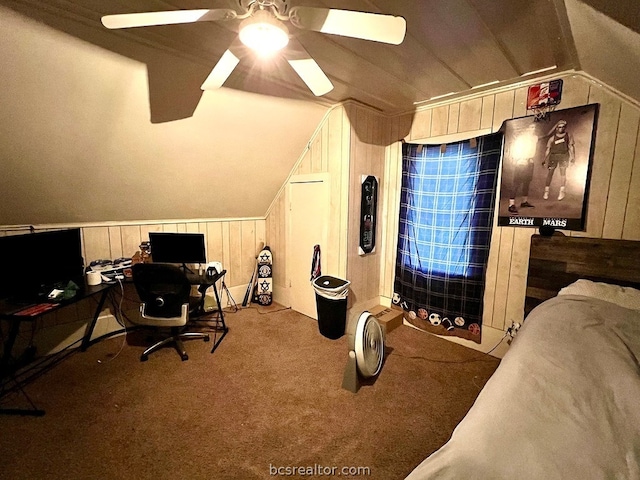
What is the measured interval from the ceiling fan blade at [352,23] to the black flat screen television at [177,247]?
2136 millimetres

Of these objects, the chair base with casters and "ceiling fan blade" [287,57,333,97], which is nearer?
"ceiling fan blade" [287,57,333,97]

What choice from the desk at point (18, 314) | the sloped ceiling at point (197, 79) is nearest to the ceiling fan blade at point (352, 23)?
the sloped ceiling at point (197, 79)

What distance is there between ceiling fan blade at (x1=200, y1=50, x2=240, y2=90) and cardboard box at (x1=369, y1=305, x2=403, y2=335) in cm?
246

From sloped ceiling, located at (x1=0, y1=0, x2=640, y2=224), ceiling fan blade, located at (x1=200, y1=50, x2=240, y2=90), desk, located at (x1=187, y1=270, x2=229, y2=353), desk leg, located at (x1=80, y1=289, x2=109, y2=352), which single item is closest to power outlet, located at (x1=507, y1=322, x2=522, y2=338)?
sloped ceiling, located at (x1=0, y1=0, x2=640, y2=224)

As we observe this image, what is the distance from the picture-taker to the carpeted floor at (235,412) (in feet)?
4.99

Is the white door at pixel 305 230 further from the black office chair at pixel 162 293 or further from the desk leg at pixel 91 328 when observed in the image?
the desk leg at pixel 91 328

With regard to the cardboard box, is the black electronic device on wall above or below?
above

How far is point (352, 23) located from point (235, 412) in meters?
2.20

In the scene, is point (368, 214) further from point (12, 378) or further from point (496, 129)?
point (12, 378)

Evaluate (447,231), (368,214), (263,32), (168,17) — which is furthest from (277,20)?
(447,231)

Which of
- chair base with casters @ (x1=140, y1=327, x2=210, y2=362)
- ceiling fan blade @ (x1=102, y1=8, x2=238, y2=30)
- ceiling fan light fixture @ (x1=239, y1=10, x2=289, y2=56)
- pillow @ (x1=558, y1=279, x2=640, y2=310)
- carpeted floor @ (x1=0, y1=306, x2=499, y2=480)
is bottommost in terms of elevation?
carpeted floor @ (x1=0, y1=306, x2=499, y2=480)

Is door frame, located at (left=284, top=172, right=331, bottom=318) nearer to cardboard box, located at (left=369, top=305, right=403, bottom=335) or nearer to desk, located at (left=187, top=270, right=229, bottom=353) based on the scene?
desk, located at (left=187, top=270, right=229, bottom=353)

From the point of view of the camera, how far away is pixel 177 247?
2.83 meters

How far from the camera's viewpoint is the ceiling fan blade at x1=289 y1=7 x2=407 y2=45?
3.48 feet
